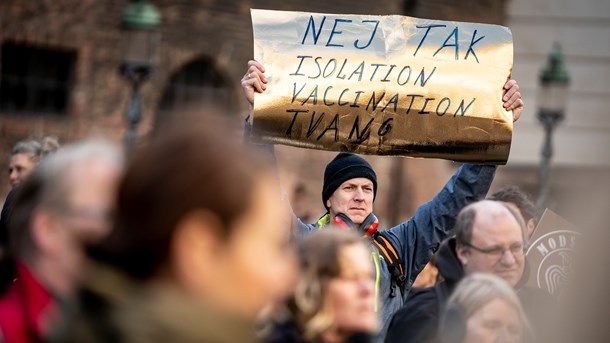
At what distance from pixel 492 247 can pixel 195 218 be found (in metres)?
2.30

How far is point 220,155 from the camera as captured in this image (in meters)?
2.20

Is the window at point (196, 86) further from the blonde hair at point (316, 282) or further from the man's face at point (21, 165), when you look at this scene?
the blonde hair at point (316, 282)

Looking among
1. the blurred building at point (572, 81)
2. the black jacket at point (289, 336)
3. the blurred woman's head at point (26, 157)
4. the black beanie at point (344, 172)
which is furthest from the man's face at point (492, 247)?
the blurred building at point (572, 81)

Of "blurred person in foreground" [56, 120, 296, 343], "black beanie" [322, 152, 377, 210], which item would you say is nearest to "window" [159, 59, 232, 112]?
"black beanie" [322, 152, 377, 210]

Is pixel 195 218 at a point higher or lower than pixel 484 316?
higher

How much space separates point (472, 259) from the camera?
4.29m

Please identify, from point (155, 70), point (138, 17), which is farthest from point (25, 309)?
point (155, 70)

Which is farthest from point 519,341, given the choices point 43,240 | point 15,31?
point 15,31

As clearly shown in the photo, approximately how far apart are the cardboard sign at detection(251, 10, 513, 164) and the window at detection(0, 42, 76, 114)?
1168 cm

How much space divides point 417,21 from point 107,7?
12246 millimetres

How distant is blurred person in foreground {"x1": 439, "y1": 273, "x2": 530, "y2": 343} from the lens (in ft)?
11.9

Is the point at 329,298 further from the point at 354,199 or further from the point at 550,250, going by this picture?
the point at 550,250

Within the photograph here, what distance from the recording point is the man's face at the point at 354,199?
4.98 metres

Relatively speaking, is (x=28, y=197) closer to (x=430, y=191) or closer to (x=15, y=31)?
(x=15, y=31)
